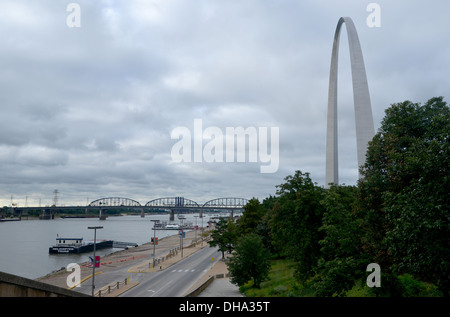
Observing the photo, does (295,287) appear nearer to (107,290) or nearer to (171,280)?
(171,280)

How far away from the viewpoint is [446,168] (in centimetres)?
1307

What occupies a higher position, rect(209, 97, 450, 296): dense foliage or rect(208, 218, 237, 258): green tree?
rect(209, 97, 450, 296): dense foliage

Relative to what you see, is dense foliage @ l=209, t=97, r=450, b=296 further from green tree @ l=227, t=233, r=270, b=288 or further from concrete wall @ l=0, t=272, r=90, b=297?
concrete wall @ l=0, t=272, r=90, b=297

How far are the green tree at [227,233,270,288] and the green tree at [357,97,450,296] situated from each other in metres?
17.9

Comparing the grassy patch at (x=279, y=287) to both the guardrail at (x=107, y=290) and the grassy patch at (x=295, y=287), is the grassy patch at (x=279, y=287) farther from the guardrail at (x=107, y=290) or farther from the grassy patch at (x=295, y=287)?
the guardrail at (x=107, y=290)

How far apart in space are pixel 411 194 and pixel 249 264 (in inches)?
982

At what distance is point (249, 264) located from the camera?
36.7m

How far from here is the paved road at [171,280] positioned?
35844 mm

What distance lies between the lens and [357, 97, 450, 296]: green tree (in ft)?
42.4

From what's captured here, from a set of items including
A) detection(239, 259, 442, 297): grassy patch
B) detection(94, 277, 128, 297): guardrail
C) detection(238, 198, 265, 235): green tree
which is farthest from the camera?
detection(238, 198, 265, 235): green tree

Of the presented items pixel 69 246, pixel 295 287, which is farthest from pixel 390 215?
pixel 69 246

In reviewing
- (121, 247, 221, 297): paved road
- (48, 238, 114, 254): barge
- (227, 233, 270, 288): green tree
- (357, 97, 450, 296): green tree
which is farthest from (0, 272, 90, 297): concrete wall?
(48, 238, 114, 254): barge
